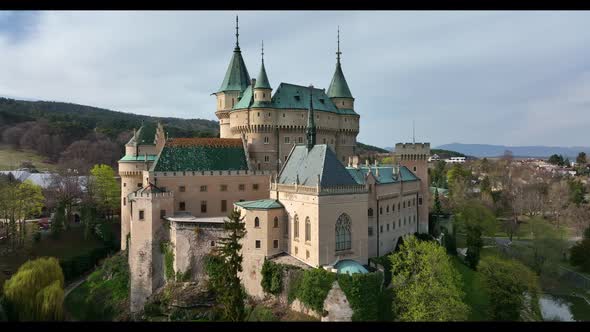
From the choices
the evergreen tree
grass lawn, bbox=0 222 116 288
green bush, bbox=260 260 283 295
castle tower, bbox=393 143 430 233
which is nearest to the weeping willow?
grass lawn, bbox=0 222 116 288

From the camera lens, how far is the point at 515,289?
35.6 m

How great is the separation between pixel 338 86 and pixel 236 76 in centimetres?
1452

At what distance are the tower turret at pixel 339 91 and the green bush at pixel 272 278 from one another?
99.9ft

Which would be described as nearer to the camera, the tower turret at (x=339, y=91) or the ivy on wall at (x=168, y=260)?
the ivy on wall at (x=168, y=260)

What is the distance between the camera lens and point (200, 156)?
148 feet

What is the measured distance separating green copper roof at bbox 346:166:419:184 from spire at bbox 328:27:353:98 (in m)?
15.0

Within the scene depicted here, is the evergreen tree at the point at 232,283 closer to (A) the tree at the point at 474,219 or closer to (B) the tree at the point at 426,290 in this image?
(B) the tree at the point at 426,290

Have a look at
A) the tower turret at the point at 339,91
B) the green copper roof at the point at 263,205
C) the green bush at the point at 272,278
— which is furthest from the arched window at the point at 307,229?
the tower turret at the point at 339,91

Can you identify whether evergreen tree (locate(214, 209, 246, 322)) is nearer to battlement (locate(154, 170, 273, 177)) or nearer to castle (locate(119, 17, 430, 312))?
castle (locate(119, 17, 430, 312))

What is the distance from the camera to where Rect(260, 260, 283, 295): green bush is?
34281 millimetres

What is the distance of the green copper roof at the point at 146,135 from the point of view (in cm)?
4858

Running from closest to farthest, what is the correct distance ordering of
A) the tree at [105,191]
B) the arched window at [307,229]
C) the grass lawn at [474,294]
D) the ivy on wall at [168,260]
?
the arched window at [307,229]
the grass lawn at [474,294]
the ivy on wall at [168,260]
the tree at [105,191]

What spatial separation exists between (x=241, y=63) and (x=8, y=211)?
109 feet

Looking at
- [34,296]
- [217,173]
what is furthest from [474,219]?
[34,296]
